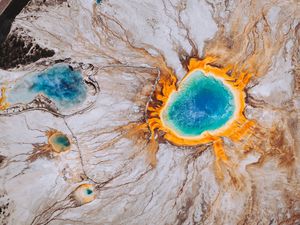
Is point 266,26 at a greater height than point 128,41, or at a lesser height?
greater

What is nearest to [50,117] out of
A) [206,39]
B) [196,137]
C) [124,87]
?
[124,87]

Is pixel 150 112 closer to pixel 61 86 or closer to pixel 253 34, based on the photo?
pixel 61 86

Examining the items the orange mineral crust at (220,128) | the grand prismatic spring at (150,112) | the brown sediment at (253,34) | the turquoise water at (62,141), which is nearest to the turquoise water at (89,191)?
the grand prismatic spring at (150,112)

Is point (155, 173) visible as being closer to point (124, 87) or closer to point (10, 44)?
point (124, 87)

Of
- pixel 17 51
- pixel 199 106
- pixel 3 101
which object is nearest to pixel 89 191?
pixel 3 101

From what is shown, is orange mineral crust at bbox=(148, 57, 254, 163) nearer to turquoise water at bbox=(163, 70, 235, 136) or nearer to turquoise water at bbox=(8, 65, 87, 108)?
turquoise water at bbox=(163, 70, 235, 136)
